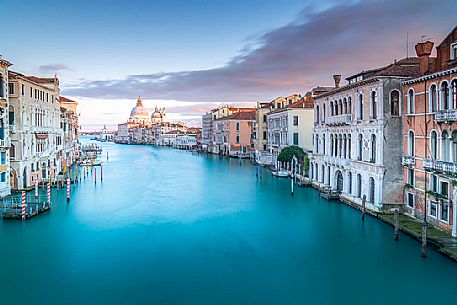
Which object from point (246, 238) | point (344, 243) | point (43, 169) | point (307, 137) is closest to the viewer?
point (344, 243)

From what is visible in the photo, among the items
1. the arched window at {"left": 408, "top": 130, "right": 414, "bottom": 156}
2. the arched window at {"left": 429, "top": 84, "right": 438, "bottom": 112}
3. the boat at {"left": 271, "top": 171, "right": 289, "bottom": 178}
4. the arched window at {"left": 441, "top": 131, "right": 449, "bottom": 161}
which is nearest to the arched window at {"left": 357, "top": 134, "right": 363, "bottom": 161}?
the arched window at {"left": 408, "top": 130, "right": 414, "bottom": 156}

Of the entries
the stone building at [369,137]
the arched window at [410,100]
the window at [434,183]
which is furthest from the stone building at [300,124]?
the window at [434,183]

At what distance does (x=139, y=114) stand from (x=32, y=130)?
12315cm

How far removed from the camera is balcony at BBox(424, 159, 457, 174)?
11.5 m

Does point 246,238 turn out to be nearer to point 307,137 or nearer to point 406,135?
point 406,135

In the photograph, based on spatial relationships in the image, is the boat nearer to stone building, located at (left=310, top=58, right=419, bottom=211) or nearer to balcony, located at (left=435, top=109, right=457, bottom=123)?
stone building, located at (left=310, top=58, right=419, bottom=211)

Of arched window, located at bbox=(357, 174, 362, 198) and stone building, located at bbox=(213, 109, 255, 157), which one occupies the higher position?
stone building, located at bbox=(213, 109, 255, 157)

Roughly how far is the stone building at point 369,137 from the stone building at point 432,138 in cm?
42

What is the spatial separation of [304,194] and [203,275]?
1259 centimetres

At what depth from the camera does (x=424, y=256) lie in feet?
35.5

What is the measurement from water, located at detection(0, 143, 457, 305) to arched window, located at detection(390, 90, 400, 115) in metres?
4.02

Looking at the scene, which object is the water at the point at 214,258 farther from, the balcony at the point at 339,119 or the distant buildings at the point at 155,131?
the distant buildings at the point at 155,131

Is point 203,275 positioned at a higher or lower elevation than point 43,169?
lower

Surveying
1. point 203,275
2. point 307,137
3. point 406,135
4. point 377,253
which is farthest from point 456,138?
point 307,137
